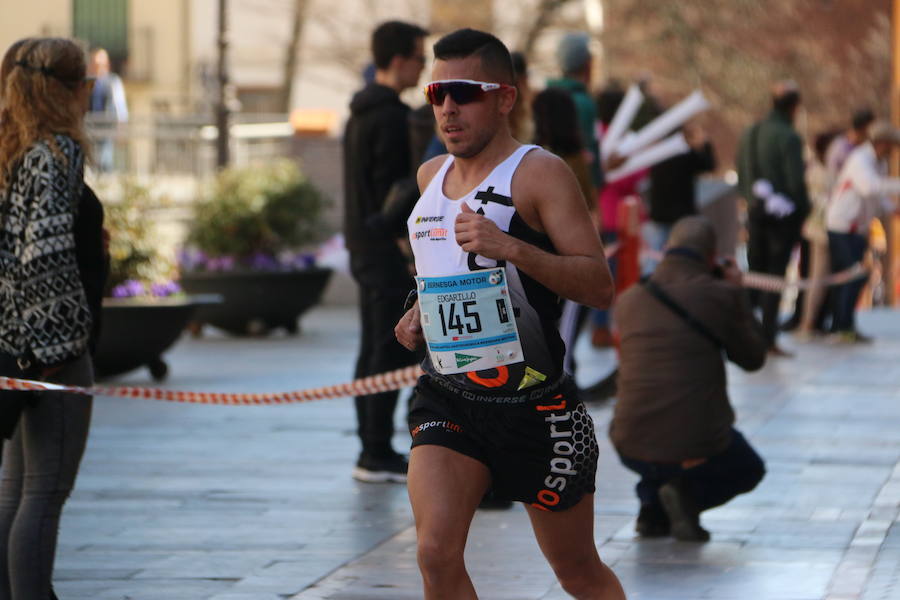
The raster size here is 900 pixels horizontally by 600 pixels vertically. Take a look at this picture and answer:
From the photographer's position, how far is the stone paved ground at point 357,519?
6145 mm

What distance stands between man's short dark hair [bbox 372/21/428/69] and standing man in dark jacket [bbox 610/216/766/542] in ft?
6.49

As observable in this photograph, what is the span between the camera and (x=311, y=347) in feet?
49.4

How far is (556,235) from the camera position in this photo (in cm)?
438

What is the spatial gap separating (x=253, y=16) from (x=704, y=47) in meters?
17.1

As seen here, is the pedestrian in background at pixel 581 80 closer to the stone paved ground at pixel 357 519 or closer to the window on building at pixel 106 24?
the stone paved ground at pixel 357 519

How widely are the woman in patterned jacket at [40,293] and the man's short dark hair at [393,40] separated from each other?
3062 millimetres

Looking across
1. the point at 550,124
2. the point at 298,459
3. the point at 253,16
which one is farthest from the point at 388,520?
the point at 253,16

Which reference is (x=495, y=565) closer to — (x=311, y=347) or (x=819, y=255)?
(x=311, y=347)

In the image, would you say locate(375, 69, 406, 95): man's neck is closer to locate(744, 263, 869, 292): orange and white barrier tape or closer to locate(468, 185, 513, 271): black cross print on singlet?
locate(468, 185, 513, 271): black cross print on singlet

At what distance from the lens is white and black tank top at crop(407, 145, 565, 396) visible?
438cm

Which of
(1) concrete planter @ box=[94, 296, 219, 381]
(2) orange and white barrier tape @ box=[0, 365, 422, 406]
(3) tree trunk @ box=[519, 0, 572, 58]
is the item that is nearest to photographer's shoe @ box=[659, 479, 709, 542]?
(2) orange and white barrier tape @ box=[0, 365, 422, 406]

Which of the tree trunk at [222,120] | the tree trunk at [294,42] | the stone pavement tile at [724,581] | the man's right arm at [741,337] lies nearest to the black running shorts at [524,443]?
the stone pavement tile at [724,581]

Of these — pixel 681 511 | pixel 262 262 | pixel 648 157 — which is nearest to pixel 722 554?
pixel 681 511

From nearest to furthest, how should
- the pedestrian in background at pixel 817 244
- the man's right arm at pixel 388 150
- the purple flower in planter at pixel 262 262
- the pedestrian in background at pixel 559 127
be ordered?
the man's right arm at pixel 388 150 < the pedestrian in background at pixel 559 127 < the purple flower in planter at pixel 262 262 < the pedestrian in background at pixel 817 244
